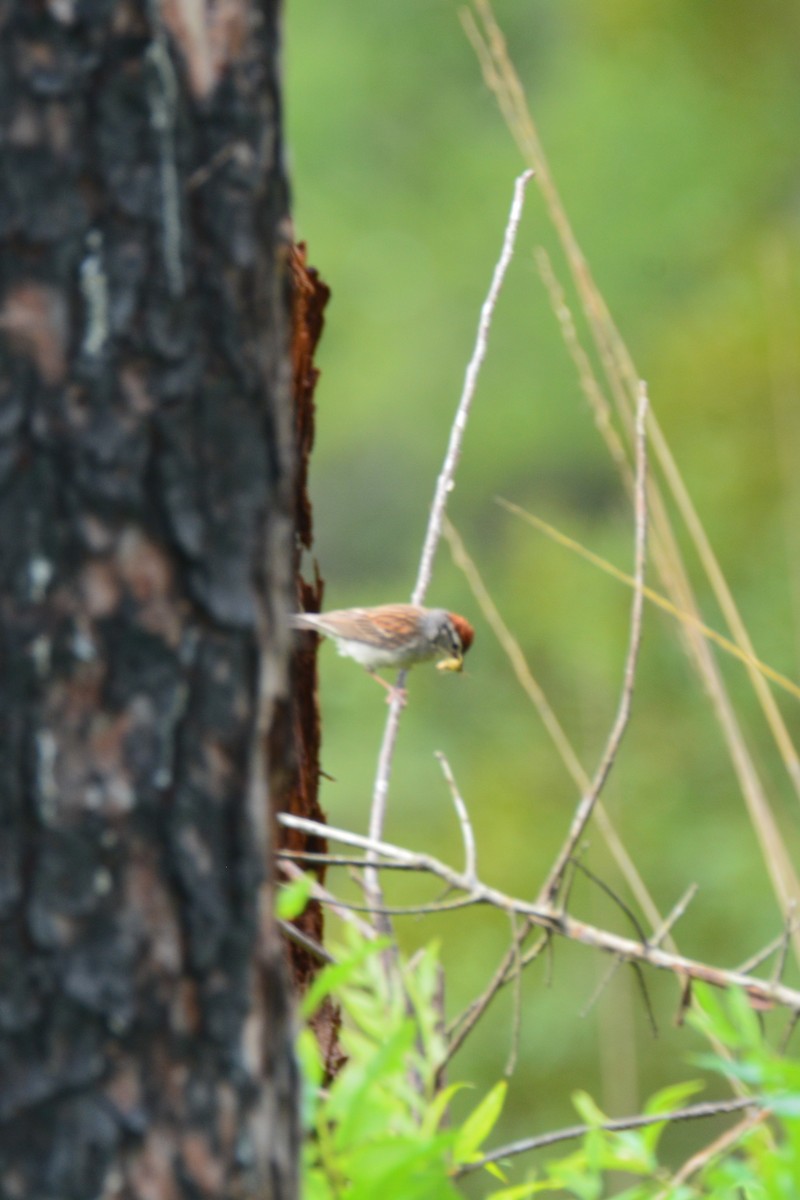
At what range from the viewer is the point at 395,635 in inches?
174

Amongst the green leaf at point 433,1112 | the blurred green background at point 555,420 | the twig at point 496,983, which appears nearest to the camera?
the green leaf at point 433,1112

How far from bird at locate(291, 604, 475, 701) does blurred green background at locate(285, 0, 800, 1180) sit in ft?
4.07

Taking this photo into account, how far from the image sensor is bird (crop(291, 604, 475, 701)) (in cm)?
433

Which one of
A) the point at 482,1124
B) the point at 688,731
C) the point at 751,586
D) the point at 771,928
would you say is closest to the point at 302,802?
the point at 482,1124

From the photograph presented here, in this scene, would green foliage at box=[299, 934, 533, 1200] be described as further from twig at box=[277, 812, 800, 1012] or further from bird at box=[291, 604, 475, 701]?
bird at box=[291, 604, 475, 701]

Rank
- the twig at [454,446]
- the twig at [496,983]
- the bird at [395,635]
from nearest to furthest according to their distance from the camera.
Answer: the twig at [496,983] → the twig at [454,446] → the bird at [395,635]

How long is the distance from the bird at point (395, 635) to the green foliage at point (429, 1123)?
2.95 metres

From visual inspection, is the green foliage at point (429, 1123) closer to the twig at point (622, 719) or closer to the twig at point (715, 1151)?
the twig at point (715, 1151)

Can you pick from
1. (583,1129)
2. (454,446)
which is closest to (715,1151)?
(583,1129)

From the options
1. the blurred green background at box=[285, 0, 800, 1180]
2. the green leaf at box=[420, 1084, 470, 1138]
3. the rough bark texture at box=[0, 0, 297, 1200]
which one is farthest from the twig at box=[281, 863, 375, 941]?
the blurred green background at box=[285, 0, 800, 1180]

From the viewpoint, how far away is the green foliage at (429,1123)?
1.06m

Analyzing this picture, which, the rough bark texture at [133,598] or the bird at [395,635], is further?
the bird at [395,635]

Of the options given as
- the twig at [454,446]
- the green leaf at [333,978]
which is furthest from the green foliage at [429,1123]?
the twig at [454,446]

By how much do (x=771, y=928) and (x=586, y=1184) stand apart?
230 inches
